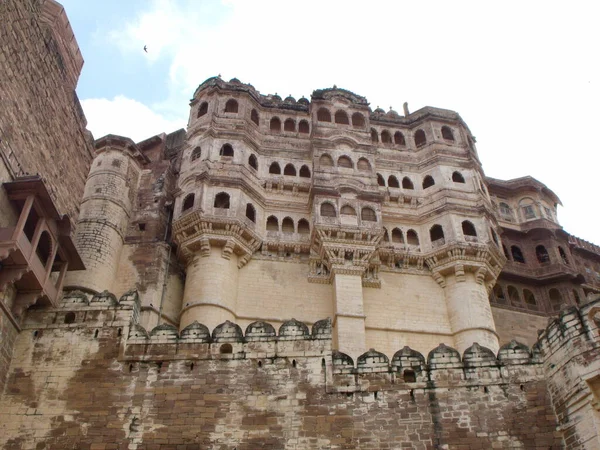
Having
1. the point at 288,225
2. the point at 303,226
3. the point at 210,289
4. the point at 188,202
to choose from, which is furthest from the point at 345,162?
the point at 210,289

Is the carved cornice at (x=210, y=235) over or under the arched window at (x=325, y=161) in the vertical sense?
under

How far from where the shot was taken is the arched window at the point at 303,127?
27.5 metres

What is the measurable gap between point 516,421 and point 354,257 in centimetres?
1115

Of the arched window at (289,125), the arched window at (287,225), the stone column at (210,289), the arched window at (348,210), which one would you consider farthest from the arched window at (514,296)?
the stone column at (210,289)

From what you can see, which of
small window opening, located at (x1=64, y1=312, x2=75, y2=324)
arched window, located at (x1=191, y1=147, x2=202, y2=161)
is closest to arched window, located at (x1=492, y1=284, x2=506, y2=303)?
arched window, located at (x1=191, y1=147, x2=202, y2=161)

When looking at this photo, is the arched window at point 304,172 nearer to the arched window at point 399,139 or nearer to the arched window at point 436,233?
the arched window at point 399,139

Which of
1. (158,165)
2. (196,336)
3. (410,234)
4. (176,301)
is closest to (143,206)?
(158,165)

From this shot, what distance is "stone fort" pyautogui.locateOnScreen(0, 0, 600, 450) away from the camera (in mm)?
11727

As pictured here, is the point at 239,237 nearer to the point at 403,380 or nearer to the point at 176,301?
the point at 176,301

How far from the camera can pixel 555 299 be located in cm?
2838

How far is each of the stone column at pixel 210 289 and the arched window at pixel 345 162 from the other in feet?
19.8

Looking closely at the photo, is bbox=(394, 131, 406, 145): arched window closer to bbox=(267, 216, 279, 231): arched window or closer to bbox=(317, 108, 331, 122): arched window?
bbox=(317, 108, 331, 122): arched window

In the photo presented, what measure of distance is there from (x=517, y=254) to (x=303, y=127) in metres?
11.7

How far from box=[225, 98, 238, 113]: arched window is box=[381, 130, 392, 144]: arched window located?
6592mm
